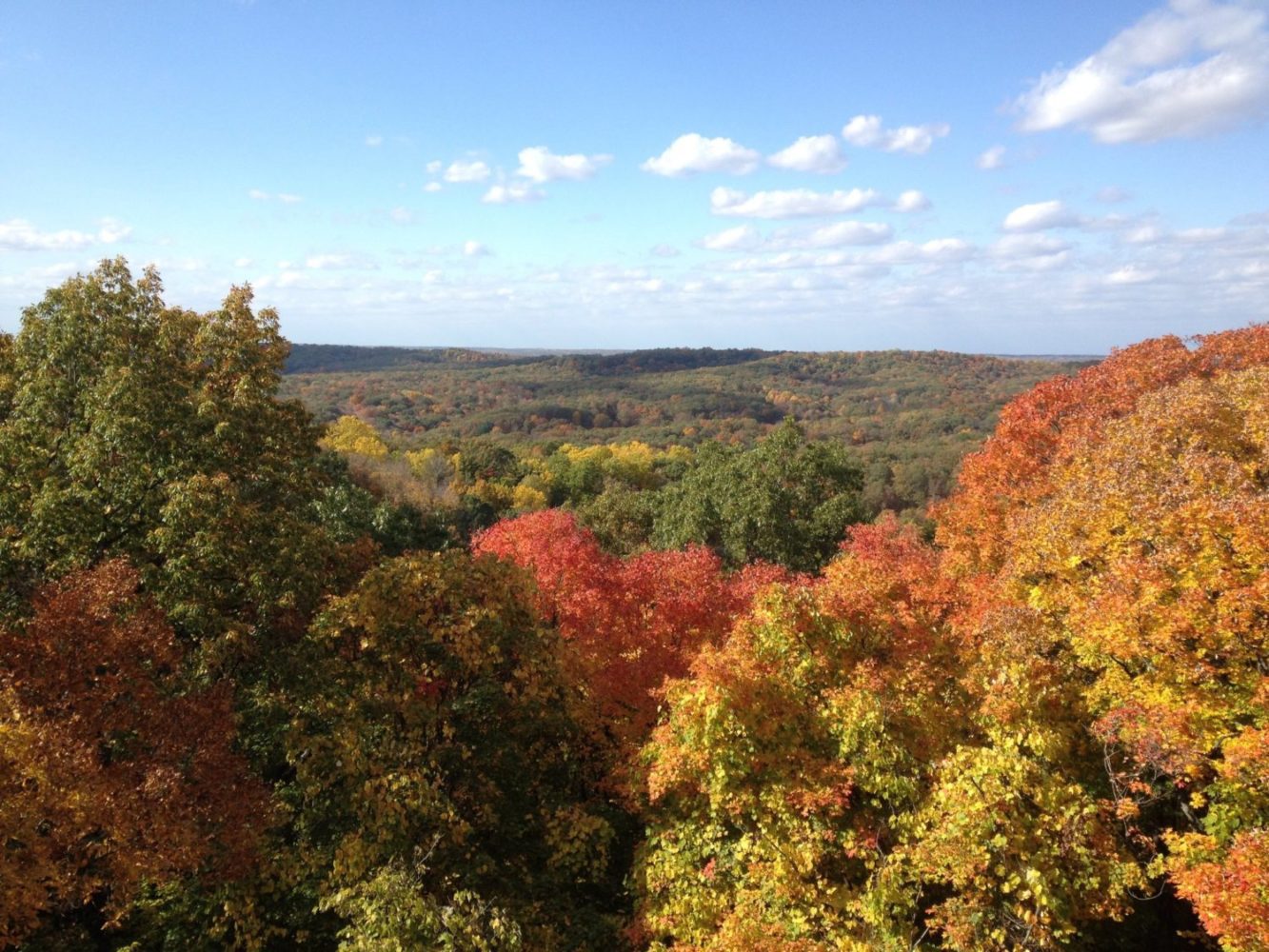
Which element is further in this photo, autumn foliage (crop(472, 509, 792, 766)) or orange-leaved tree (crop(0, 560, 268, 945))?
autumn foliage (crop(472, 509, 792, 766))

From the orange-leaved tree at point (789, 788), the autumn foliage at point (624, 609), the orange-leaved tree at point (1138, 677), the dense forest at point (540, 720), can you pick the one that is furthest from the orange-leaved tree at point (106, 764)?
the orange-leaved tree at point (1138, 677)

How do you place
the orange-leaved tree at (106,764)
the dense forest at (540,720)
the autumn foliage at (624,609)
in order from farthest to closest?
1. the autumn foliage at (624,609)
2. the dense forest at (540,720)
3. the orange-leaved tree at (106,764)

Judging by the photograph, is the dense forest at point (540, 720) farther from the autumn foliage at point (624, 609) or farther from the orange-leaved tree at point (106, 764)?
the autumn foliage at point (624, 609)

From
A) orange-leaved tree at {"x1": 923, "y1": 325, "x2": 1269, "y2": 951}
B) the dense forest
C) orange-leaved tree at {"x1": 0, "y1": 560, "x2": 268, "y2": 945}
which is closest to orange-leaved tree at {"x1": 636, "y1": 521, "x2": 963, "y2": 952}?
the dense forest

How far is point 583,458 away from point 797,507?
164 feet

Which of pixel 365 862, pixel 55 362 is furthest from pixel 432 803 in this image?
pixel 55 362

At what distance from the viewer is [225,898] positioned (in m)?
12.2

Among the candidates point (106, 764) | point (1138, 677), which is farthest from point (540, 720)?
point (1138, 677)

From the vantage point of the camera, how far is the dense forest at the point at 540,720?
36.9 ft

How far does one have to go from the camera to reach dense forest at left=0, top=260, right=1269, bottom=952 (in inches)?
443

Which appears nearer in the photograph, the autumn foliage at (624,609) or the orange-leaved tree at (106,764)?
the orange-leaved tree at (106,764)

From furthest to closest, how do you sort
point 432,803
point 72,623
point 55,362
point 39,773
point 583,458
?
1. point 583,458
2. point 55,362
3. point 432,803
4. point 72,623
5. point 39,773

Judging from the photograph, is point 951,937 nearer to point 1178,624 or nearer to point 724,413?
point 1178,624

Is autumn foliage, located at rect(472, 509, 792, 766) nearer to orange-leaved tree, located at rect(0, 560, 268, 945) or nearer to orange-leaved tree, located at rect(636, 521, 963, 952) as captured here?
orange-leaved tree, located at rect(636, 521, 963, 952)
